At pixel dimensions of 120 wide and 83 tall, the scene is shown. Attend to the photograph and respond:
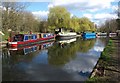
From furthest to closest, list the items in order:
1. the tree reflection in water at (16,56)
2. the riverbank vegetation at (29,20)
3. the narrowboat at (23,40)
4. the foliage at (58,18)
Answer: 1. the foliage at (58,18)
2. the riverbank vegetation at (29,20)
3. the narrowboat at (23,40)
4. the tree reflection in water at (16,56)

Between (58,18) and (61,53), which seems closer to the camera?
(61,53)

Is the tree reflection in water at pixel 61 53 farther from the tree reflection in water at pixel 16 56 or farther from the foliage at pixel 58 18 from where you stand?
the foliage at pixel 58 18

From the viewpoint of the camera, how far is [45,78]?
10828 millimetres

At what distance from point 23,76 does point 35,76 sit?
619 mm

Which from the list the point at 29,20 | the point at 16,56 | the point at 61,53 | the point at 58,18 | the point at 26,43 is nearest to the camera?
the point at 16,56

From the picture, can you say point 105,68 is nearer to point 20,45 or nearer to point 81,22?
point 20,45

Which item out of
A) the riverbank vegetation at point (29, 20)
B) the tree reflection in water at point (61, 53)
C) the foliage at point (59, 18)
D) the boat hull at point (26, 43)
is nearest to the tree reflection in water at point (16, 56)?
the tree reflection in water at point (61, 53)

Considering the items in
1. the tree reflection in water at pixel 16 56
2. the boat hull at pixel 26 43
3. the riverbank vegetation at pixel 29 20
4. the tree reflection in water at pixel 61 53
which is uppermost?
the riverbank vegetation at pixel 29 20

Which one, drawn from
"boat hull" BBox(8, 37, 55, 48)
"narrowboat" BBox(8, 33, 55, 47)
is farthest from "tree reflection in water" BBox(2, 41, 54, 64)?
"narrowboat" BBox(8, 33, 55, 47)

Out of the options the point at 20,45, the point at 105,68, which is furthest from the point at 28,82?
the point at 20,45

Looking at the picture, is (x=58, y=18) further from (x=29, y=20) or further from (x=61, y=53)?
(x=61, y=53)

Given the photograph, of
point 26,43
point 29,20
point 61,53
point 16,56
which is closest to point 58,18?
point 29,20

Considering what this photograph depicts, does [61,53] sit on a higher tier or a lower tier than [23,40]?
lower

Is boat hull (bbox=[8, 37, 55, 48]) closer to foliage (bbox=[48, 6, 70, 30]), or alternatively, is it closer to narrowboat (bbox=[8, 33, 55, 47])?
narrowboat (bbox=[8, 33, 55, 47])
